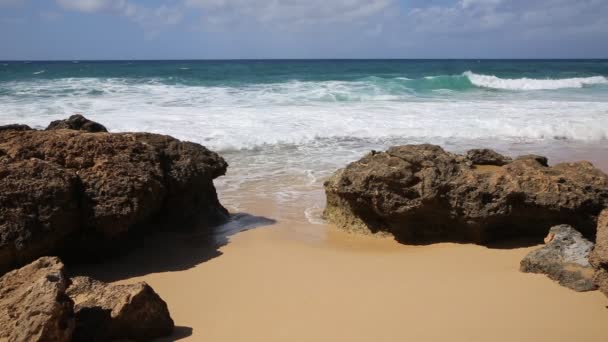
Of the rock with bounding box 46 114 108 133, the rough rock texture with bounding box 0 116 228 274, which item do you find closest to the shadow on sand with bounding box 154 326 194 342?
the rough rock texture with bounding box 0 116 228 274

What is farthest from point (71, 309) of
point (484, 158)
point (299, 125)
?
point (299, 125)

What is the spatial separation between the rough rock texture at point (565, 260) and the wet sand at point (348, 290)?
0.24 ft

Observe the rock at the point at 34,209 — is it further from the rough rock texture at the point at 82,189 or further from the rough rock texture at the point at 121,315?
the rough rock texture at the point at 121,315

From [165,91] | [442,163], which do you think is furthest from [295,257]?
[165,91]

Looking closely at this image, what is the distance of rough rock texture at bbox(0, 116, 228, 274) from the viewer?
3676mm

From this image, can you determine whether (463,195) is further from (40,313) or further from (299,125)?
(299,125)

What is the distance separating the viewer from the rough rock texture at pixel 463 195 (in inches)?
167

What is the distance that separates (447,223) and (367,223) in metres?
0.72

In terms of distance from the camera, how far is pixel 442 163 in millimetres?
4562

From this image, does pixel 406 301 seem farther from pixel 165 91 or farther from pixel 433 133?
pixel 165 91

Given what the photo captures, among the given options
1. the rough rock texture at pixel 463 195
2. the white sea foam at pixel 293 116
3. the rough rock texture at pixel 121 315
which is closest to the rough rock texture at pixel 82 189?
the rough rock texture at pixel 121 315

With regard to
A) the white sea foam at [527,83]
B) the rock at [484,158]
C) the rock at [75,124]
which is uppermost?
the rock at [75,124]

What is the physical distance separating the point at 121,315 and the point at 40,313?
0.42 m

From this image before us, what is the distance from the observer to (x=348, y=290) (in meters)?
3.45
